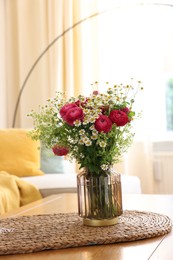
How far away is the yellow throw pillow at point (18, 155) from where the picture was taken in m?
3.85

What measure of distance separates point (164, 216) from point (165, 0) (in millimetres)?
3331

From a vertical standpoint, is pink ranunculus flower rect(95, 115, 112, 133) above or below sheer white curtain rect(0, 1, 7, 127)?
below

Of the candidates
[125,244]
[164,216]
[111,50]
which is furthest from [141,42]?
[125,244]

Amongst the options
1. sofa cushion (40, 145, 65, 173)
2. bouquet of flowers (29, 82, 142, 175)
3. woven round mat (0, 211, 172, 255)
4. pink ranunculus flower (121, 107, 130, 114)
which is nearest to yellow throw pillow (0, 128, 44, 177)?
sofa cushion (40, 145, 65, 173)

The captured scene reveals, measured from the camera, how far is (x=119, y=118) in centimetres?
151

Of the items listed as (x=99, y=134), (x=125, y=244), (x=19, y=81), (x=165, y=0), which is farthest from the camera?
(x=19, y=81)

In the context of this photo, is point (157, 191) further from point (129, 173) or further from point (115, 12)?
point (115, 12)

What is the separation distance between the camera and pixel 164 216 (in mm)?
1729

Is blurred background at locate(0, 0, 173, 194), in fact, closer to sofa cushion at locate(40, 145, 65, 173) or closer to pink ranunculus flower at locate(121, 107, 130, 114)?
sofa cushion at locate(40, 145, 65, 173)

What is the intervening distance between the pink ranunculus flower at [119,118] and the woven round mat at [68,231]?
1.09 feet

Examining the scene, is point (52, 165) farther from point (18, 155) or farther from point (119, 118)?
point (119, 118)

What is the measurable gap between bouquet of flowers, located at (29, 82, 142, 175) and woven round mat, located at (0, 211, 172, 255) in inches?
7.9

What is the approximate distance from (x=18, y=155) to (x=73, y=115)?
97.5 inches

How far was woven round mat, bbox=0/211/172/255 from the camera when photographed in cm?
140
